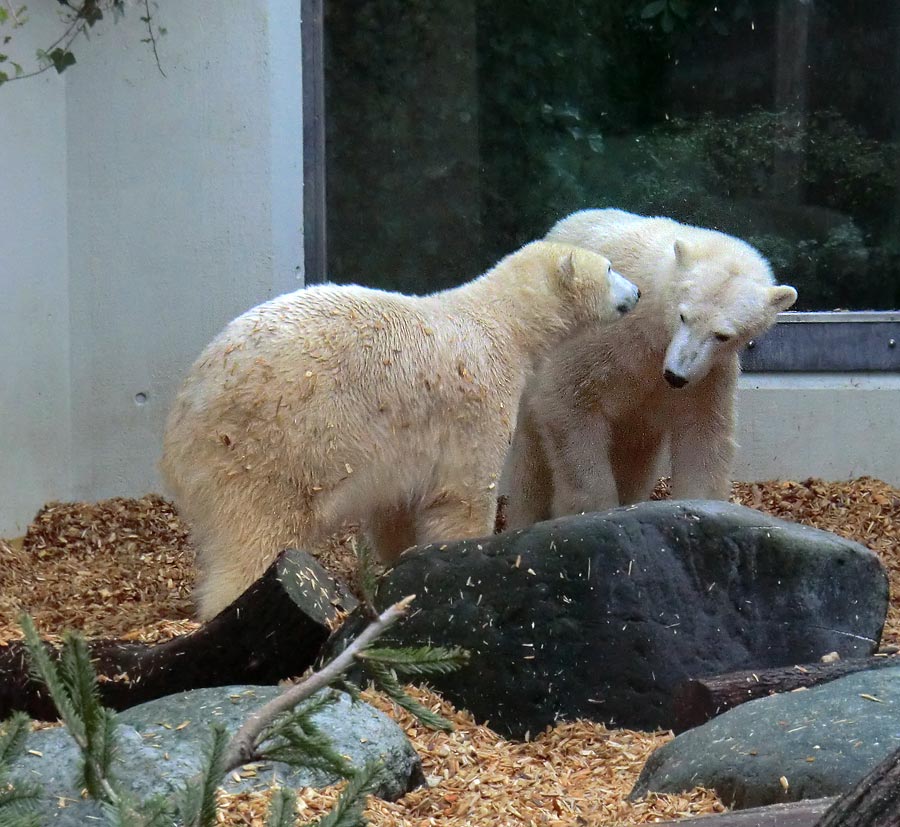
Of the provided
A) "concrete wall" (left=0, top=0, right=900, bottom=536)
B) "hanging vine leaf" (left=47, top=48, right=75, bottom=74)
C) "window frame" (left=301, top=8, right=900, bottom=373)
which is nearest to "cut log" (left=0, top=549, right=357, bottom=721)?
"concrete wall" (left=0, top=0, right=900, bottom=536)

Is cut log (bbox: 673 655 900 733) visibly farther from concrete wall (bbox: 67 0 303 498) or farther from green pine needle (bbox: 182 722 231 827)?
concrete wall (bbox: 67 0 303 498)

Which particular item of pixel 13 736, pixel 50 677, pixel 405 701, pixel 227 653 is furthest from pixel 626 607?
pixel 50 677

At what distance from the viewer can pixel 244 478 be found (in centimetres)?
388

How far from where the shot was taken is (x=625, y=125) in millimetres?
6145

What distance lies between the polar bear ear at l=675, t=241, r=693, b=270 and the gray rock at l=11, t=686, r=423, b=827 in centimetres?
232

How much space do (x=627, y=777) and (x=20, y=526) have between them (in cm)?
343

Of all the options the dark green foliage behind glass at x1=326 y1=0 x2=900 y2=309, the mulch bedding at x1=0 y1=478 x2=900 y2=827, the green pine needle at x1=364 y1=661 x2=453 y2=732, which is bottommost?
the mulch bedding at x1=0 y1=478 x2=900 y2=827

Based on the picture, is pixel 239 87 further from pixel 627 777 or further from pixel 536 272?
pixel 627 777

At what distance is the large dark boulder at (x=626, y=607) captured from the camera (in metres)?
3.37

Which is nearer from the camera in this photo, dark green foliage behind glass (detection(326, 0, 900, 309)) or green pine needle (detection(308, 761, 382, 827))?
green pine needle (detection(308, 761, 382, 827))

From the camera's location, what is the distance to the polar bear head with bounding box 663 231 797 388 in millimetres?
4297

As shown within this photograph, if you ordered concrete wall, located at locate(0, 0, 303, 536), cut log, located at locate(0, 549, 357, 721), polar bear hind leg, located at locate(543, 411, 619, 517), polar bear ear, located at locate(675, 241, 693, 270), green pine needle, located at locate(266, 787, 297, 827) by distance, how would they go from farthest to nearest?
concrete wall, located at locate(0, 0, 303, 536)
polar bear hind leg, located at locate(543, 411, 619, 517)
polar bear ear, located at locate(675, 241, 693, 270)
cut log, located at locate(0, 549, 357, 721)
green pine needle, located at locate(266, 787, 297, 827)

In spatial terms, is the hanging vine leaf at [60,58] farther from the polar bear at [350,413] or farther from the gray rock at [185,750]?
the gray rock at [185,750]

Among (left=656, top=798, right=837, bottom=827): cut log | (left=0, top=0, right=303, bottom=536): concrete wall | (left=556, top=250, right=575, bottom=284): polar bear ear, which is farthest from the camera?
(left=0, top=0, right=303, bottom=536): concrete wall
